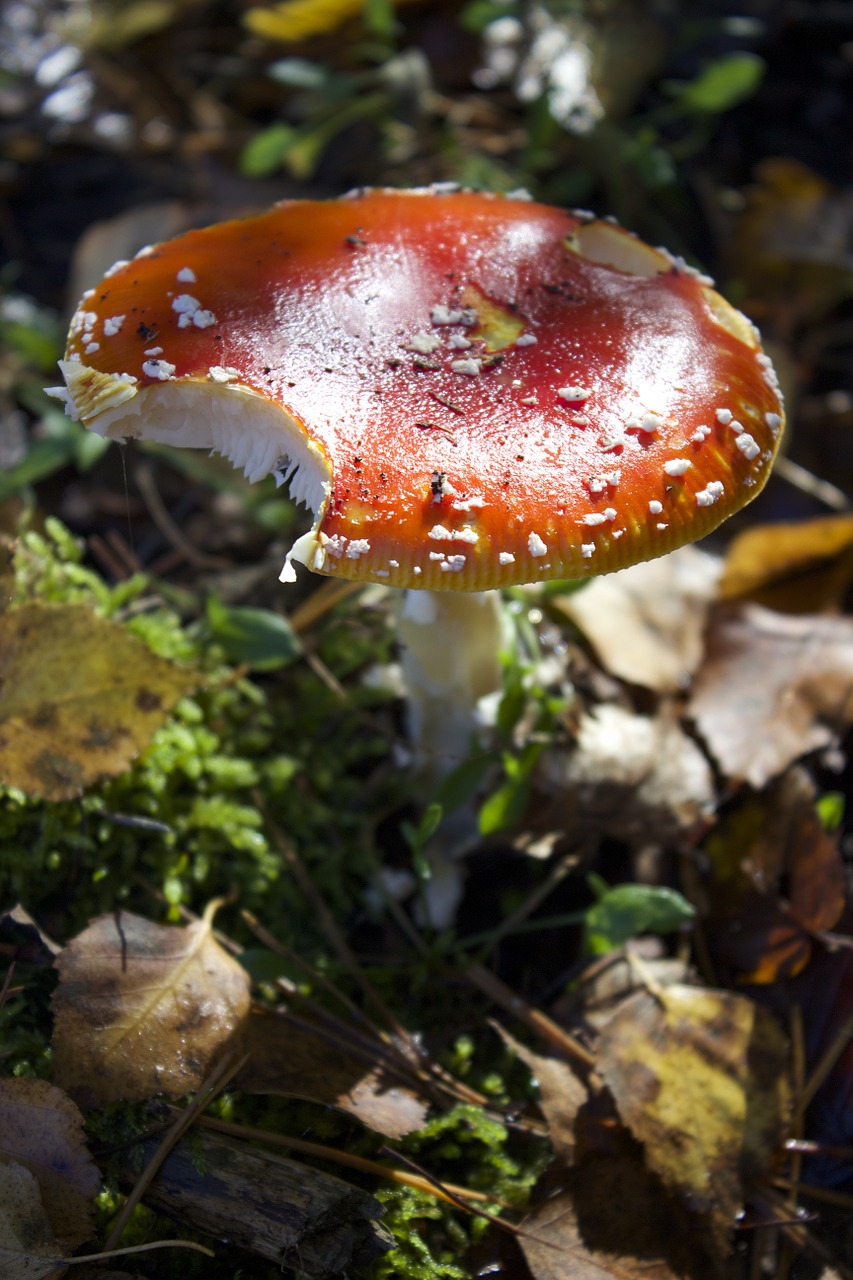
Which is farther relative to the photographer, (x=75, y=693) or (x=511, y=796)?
(x=511, y=796)

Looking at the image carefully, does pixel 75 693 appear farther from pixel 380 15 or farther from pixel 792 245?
pixel 792 245

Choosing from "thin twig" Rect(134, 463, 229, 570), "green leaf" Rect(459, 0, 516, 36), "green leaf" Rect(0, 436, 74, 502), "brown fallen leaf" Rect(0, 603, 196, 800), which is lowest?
"thin twig" Rect(134, 463, 229, 570)

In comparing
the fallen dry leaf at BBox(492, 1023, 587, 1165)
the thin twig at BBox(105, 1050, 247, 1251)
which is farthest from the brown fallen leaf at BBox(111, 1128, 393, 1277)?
the fallen dry leaf at BBox(492, 1023, 587, 1165)

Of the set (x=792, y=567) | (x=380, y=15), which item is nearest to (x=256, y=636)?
(x=792, y=567)

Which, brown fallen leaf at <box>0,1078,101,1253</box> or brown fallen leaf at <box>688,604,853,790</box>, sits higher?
brown fallen leaf at <box>0,1078,101,1253</box>

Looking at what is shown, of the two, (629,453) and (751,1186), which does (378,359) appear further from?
(751,1186)

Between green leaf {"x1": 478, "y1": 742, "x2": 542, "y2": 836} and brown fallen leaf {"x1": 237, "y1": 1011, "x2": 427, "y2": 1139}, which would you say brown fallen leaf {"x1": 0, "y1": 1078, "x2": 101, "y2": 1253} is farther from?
green leaf {"x1": 478, "y1": 742, "x2": 542, "y2": 836}
